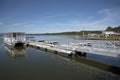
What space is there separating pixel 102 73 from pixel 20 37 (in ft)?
104

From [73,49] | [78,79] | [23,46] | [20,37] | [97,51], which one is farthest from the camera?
[20,37]

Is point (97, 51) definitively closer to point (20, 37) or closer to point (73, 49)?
point (73, 49)

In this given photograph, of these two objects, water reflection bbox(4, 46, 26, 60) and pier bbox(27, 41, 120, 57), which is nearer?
pier bbox(27, 41, 120, 57)

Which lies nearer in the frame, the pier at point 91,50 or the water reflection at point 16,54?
the pier at point 91,50

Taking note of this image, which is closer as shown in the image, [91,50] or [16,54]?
[91,50]

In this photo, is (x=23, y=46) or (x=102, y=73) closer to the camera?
(x=102, y=73)

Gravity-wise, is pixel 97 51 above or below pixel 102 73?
above

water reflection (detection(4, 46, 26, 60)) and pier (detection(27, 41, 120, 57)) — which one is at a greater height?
pier (detection(27, 41, 120, 57))

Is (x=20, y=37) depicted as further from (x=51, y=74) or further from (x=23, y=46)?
(x=51, y=74)

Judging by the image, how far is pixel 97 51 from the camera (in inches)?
684

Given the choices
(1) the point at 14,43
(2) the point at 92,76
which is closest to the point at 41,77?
(2) the point at 92,76

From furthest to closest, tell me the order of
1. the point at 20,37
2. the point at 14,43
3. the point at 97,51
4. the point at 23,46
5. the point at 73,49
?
the point at 20,37
the point at 23,46
the point at 14,43
the point at 73,49
the point at 97,51

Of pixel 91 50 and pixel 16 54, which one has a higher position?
pixel 91 50

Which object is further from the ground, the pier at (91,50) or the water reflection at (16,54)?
the pier at (91,50)
